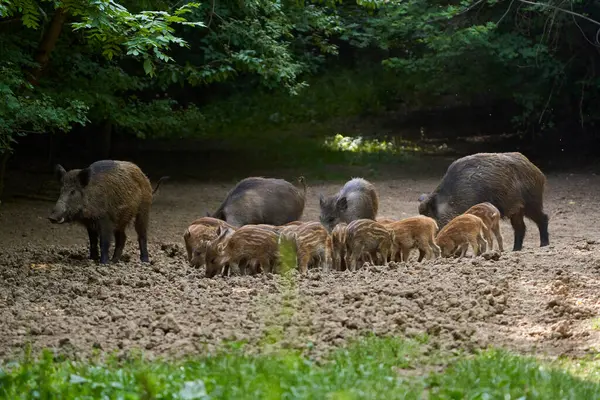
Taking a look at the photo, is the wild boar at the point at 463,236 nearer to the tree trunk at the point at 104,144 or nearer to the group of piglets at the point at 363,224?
the group of piglets at the point at 363,224

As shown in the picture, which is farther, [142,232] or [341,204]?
[341,204]

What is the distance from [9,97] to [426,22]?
9968 millimetres

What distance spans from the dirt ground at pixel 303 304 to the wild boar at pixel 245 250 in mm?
247

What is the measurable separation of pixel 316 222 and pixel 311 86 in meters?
13.5

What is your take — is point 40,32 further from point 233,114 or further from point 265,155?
point 233,114

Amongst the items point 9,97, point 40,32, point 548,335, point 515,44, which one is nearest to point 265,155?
point 515,44

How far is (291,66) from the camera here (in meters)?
13.1

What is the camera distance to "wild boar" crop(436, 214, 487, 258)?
9.02m

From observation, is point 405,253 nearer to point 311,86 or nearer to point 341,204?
point 341,204

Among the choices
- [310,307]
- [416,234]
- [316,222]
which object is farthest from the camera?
[416,234]

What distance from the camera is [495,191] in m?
10.3

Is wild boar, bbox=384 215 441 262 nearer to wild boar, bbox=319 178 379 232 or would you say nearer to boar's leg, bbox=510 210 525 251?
wild boar, bbox=319 178 379 232

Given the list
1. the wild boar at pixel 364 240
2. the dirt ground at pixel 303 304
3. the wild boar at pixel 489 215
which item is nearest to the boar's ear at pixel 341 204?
the wild boar at pixel 489 215

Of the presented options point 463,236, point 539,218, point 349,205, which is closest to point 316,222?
point 463,236
